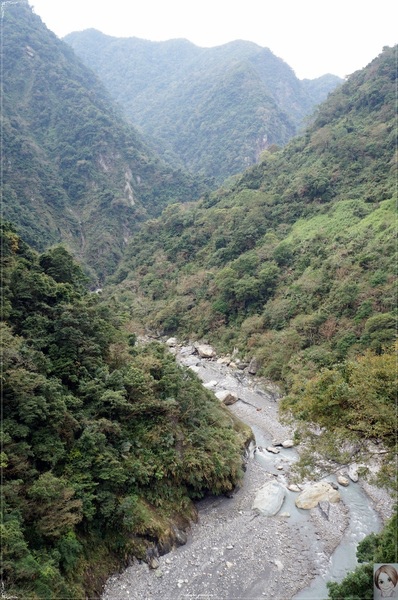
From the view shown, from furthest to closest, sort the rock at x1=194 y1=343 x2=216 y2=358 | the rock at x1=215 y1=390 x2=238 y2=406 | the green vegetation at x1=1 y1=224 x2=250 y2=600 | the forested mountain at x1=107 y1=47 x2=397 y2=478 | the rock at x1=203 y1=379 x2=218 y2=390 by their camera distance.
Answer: the rock at x1=194 y1=343 x2=216 y2=358
the rock at x1=203 y1=379 x2=218 y2=390
the rock at x1=215 y1=390 x2=238 y2=406
the forested mountain at x1=107 y1=47 x2=397 y2=478
the green vegetation at x1=1 y1=224 x2=250 y2=600

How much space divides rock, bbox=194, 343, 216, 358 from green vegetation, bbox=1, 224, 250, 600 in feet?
52.4

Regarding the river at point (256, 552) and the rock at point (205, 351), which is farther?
the rock at point (205, 351)

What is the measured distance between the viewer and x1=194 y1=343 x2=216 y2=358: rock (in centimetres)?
3897

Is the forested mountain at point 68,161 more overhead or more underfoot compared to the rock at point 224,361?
more overhead

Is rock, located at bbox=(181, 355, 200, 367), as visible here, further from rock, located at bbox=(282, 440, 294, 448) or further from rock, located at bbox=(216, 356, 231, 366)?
rock, located at bbox=(282, 440, 294, 448)

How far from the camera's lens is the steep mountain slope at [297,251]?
103 ft

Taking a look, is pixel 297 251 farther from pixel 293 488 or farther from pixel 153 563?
pixel 153 563

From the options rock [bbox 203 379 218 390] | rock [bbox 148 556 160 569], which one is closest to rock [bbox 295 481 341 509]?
rock [bbox 148 556 160 569]

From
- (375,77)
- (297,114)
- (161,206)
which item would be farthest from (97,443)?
(297,114)

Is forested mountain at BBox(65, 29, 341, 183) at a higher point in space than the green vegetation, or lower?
higher

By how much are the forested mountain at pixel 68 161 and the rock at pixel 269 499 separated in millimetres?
53481

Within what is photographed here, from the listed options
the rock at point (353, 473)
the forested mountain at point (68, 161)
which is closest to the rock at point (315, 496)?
the rock at point (353, 473)

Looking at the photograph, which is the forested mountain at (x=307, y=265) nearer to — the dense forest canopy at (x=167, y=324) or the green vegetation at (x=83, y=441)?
the dense forest canopy at (x=167, y=324)

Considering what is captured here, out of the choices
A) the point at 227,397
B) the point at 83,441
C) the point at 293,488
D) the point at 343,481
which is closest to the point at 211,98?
the point at 227,397
